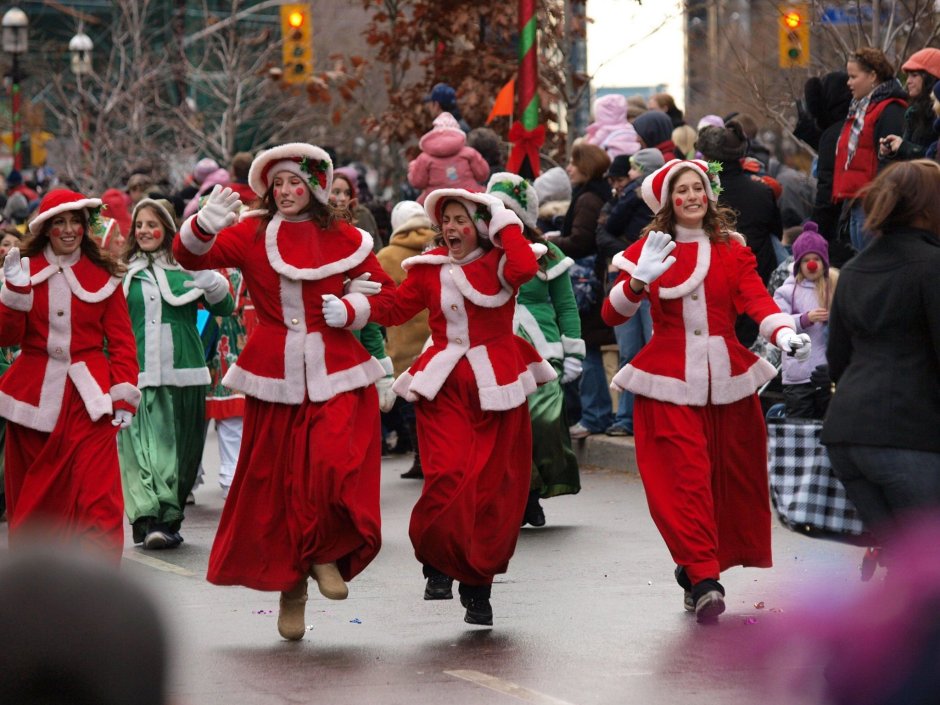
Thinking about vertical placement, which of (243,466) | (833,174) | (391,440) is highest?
(833,174)

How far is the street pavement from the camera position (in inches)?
255

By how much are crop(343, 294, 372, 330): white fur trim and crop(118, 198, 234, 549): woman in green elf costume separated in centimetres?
311

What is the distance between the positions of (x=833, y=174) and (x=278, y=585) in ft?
20.6

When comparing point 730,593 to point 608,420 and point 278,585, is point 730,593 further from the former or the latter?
point 608,420

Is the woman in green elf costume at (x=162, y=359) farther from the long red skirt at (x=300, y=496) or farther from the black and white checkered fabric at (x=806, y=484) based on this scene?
the black and white checkered fabric at (x=806, y=484)

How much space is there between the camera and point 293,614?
25.0 ft

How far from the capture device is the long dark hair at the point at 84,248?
850 centimetres

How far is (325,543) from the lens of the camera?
759 centimetres

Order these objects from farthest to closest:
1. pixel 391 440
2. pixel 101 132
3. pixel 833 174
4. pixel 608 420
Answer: pixel 101 132 → pixel 391 440 → pixel 608 420 → pixel 833 174

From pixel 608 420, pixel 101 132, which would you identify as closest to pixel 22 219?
pixel 101 132

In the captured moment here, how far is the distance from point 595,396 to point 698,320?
596 cm

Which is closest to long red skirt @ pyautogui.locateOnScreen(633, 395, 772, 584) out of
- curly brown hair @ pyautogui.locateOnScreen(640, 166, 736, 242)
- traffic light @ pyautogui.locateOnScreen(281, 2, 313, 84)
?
curly brown hair @ pyautogui.locateOnScreen(640, 166, 736, 242)

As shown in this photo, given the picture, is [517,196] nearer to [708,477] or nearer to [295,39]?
[708,477]

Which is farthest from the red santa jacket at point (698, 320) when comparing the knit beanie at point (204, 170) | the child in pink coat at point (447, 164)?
the knit beanie at point (204, 170)
